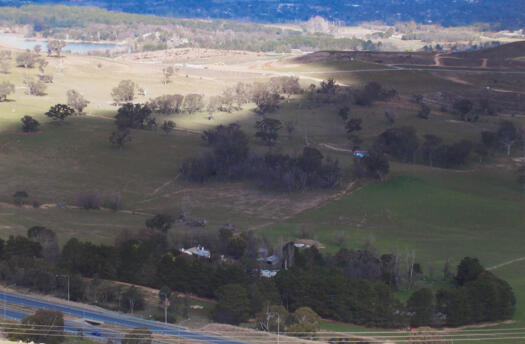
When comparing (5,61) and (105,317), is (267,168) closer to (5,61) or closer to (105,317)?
(105,317)

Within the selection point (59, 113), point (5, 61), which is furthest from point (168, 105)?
point (5, 61)

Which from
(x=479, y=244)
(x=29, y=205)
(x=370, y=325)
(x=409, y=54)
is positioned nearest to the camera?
(x=370, y=325)

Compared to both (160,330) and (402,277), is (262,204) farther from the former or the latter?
(160,330)

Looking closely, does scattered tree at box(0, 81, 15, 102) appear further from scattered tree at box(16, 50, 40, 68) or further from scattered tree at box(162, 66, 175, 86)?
scattered tree at box(162, 66, 175, 86)

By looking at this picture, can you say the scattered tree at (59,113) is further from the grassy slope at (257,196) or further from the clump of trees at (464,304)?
the clump of trees at (464,304)

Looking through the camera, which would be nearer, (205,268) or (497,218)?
(205,268)

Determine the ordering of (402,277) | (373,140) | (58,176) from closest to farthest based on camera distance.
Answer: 1. (402,277)
2. (58,176)
3. (373,140)

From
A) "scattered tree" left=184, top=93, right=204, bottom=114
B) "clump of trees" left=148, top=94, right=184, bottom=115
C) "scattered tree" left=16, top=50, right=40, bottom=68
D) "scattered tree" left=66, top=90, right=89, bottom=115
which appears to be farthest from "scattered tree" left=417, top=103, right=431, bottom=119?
"scattered tree" left=16, top=50, right=40, bottom=68

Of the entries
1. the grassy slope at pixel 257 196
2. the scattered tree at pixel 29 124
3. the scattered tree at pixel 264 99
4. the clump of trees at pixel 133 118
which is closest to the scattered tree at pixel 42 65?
the grassy slope at pixel 257 196

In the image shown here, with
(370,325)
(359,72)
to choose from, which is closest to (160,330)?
(370,325)
